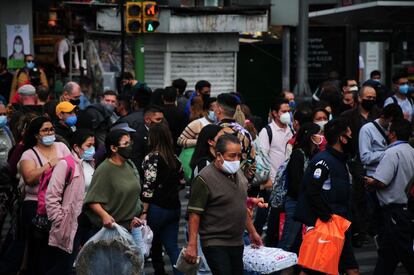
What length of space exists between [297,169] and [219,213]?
86.3 inches

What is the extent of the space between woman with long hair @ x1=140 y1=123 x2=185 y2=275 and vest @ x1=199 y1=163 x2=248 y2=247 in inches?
65.9

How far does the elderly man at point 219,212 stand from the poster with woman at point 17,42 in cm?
1762

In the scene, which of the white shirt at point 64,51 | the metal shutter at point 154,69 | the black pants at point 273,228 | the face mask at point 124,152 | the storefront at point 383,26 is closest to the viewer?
the face mask at point 124,152

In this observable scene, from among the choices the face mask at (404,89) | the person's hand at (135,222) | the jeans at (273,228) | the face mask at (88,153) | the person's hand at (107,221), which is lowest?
the jeans at (273,228)

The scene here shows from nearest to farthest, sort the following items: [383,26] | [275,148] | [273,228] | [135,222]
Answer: [135,222] → [273,228] → [275,148] → [383,26]

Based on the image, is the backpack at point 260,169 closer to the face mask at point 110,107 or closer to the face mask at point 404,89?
the face mask at point 110,107

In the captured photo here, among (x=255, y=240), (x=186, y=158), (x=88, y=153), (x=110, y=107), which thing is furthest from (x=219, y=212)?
(x=110, y=107)

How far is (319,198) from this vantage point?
385 inches

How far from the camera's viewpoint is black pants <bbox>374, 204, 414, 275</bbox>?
10.4m

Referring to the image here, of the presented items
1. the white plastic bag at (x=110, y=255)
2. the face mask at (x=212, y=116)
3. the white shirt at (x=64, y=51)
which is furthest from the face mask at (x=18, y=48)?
the white plastic bag at (x=110, y=255)

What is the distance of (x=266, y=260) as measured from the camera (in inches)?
366

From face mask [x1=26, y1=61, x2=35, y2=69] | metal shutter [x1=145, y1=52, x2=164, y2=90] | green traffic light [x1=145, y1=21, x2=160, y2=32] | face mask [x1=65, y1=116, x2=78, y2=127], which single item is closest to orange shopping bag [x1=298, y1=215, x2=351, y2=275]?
face mask [x1=65, y1=116, x2=78, y2=127]

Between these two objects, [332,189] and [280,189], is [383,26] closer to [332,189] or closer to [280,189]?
[280,189]

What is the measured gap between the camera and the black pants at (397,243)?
10.4 meters
